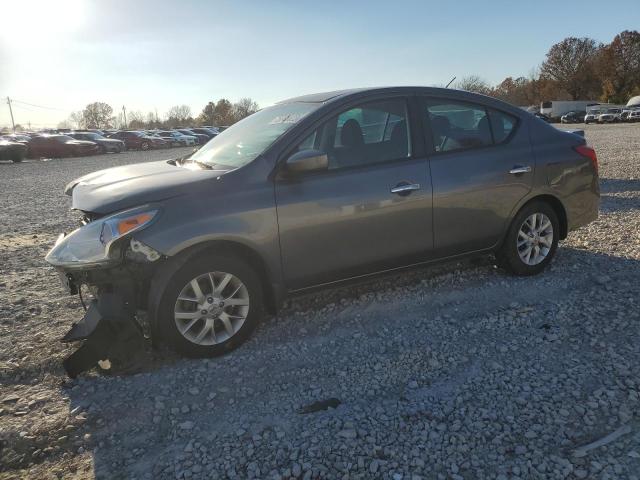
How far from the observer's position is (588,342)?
361cm

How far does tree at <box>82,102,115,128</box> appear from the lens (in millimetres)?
103125

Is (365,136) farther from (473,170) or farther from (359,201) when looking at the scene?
(473,170)

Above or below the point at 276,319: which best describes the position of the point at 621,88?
above

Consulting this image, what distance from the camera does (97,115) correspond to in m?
104

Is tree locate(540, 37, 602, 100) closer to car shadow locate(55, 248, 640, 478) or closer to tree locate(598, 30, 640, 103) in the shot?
tree locate(598, 30, 640, 103)

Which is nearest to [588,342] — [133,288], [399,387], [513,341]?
[513,341]

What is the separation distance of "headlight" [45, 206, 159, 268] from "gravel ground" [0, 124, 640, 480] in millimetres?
769

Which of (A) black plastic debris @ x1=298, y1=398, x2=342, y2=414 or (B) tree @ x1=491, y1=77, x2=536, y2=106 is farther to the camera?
(B) tree @ x1=491, y1=77, x2=536, y2=106

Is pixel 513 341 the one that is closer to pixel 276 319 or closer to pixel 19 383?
pixel 276 319

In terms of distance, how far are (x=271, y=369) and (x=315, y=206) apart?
119 cm

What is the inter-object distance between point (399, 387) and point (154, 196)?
2.02 metres

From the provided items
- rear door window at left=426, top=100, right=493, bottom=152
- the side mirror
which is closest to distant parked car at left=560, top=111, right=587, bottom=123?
rear door window at left=426, top=100, right=493, bottom=152

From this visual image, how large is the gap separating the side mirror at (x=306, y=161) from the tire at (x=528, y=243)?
2.09m

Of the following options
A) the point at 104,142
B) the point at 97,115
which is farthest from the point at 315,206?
the point at 97,115
